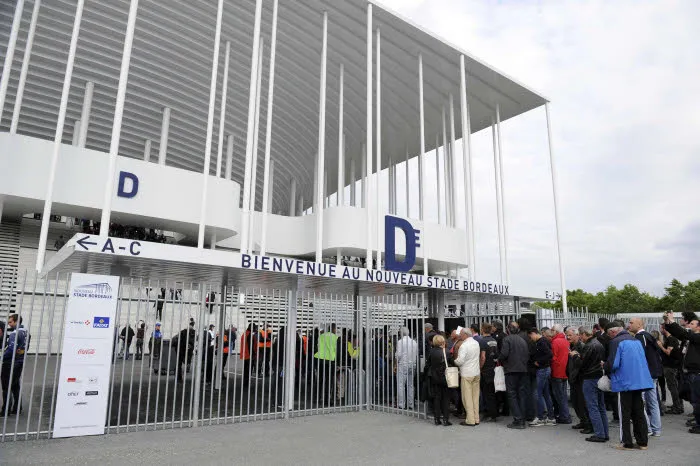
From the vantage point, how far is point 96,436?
310 inches

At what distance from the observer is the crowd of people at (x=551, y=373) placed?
7949mm

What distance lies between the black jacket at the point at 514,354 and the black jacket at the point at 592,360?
108 cm

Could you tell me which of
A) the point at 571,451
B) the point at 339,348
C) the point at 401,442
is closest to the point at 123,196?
the point at 339,348

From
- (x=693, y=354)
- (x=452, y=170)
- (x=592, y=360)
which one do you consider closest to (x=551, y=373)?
(x=592, y=360)

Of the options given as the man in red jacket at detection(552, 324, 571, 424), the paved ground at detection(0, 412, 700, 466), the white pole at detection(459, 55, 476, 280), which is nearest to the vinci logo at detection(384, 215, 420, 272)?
the white pole at detection(459, 55, 476, 280)

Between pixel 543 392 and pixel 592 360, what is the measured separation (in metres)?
2.02

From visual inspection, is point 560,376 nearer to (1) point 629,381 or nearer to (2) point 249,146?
(1) point 629,381

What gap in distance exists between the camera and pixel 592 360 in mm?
7875

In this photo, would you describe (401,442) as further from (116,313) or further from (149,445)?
(116,313)

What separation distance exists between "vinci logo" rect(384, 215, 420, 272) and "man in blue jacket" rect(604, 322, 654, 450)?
9.37m

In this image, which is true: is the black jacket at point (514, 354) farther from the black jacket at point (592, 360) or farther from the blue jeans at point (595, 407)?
the blue jeans at point (595, 407)

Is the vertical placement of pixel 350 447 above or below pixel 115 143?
below

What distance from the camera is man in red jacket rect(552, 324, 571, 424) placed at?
30.4ft

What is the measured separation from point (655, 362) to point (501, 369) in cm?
258
